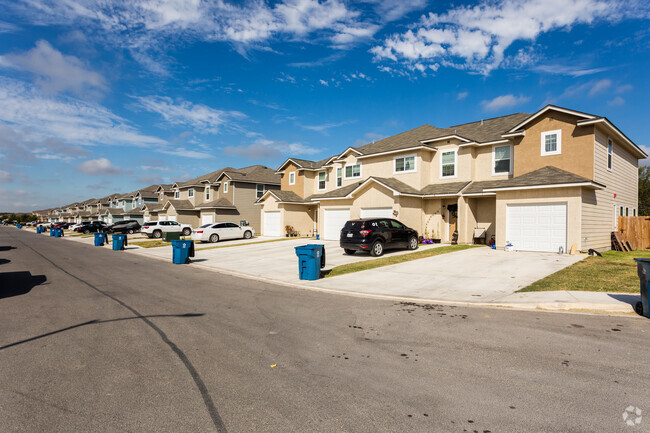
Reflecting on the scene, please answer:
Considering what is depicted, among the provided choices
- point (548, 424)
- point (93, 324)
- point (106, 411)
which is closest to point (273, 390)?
point (106, 411)

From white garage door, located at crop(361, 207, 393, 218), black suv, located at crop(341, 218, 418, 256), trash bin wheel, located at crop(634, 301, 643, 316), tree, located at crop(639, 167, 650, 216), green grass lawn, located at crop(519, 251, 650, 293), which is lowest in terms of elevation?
trash bin wheel, located at crop(634, 301, 643, 316)

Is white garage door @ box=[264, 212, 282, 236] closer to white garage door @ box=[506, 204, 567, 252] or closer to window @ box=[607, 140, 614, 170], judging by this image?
white garage door @ box=[506, 204, 567, 252]

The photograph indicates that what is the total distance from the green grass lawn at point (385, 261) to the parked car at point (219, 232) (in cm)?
1716

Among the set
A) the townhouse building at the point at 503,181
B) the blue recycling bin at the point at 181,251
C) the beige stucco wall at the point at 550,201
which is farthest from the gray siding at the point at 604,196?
the blue recycling bin at the point at 181,251

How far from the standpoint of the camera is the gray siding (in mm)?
16819

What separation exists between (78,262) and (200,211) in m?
25.9

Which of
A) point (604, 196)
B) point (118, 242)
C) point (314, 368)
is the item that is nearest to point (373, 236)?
point (604, 196)

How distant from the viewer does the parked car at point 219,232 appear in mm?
29094

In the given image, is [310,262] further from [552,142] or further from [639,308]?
[552,142]

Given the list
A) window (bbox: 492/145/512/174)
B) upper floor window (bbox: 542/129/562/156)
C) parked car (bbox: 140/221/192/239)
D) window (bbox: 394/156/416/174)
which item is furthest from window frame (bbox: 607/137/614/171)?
parked car (bbox: 140/221/192/239)

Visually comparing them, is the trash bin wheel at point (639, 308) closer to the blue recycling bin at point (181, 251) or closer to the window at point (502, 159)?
the window at point (502, 159)

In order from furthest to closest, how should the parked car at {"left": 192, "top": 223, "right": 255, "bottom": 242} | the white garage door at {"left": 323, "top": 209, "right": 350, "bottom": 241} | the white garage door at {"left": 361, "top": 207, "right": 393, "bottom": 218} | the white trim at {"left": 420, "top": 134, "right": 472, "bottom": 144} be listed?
the parked car at {"left": 192, "top": 223, "right": 255, "bottom": 242} < the white garage door at {"left": 323, "top": 209, "right": 350, "bottom": 241} < the white garage door at {"left": 361, "top": 207, "right": 393, "bottom": 218} < the white trim at {"left": 420, "top": 134, "right": 472, "bottom": 144}

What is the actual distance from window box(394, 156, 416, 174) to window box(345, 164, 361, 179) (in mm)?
3831

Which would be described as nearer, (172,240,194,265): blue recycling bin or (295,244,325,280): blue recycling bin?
(295,244,325,280): blue recycling bin
